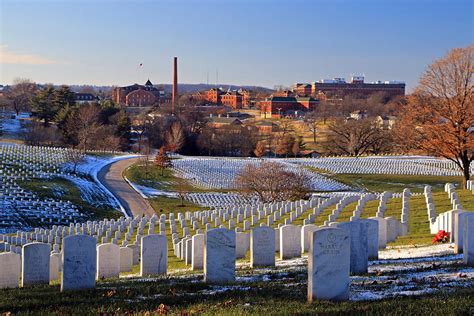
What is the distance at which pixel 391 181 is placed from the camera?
211 ft

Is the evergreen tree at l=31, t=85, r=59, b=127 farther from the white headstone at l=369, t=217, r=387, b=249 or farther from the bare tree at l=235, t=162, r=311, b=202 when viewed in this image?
the white headstone at l=369, t=217, r=387, b=249

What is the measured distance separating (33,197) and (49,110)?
57.8 metres

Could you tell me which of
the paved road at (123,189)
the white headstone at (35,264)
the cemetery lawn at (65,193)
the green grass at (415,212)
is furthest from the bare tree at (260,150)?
the white headstone at (35,264)

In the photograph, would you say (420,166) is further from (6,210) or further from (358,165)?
(6,210)

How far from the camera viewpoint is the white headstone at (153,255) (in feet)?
50.6

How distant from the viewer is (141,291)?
37.3ft

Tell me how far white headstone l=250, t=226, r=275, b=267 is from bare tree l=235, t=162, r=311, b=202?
30986mm

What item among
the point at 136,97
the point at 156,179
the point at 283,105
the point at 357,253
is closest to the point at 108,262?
the point at 357,253

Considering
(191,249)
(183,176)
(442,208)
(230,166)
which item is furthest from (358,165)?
(191,249)

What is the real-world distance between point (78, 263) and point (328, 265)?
4878mm

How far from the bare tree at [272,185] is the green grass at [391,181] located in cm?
1426

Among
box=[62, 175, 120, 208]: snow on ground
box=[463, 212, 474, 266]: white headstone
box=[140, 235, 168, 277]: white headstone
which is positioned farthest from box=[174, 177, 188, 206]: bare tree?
box=[463, 212, 474, 266]: white headstone

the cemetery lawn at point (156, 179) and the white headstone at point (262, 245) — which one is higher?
the white headstone at point (262, 245)

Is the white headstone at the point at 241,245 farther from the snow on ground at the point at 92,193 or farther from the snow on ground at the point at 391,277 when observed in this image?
the snow on ground at the point at 92,193
